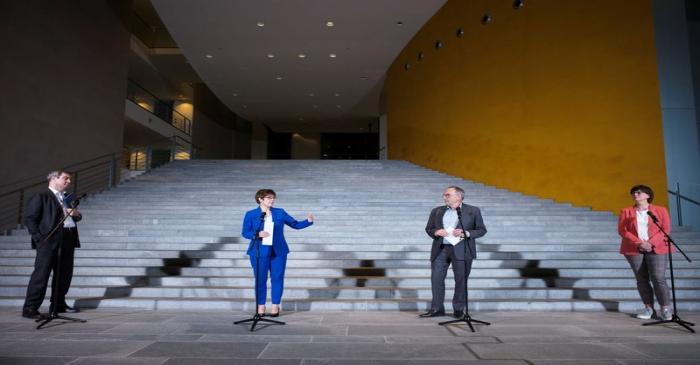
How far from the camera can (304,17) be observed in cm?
1252

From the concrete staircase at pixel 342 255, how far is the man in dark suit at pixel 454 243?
634 mm

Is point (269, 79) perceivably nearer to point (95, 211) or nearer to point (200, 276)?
point (95, 211)

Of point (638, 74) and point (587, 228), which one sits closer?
point (587, 228)

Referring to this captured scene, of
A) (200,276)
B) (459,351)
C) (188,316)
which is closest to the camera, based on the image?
(459,351)

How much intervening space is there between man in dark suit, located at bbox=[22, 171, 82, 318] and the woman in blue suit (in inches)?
66.6

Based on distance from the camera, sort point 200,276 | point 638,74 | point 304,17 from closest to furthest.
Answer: point 200,276
point 638,74
point 304,17

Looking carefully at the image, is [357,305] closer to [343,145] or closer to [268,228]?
[268,228]

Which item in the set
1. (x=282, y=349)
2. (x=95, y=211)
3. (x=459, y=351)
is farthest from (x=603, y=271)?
(x=95, y=211)

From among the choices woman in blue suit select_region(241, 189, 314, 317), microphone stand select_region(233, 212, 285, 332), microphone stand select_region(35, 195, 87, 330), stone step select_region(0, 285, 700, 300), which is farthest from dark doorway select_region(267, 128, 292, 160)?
microphone stand select_region(233, 212, 285, 332)

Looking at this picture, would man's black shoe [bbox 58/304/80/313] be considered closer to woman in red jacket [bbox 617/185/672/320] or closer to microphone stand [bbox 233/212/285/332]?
microphone stand [bbox 233/212/285/332]

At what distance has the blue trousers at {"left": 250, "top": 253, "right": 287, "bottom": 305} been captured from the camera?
4.43 meters

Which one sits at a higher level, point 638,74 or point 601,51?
point 601,51

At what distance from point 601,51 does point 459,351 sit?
7.96m

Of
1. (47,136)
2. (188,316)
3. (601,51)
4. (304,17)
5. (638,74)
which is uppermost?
(304,17)
